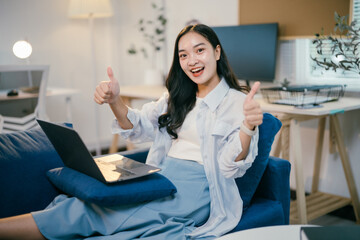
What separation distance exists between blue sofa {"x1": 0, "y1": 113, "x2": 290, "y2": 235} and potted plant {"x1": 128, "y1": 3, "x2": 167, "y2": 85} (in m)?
2.25

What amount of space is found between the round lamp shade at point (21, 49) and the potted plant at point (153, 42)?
0.93 meters

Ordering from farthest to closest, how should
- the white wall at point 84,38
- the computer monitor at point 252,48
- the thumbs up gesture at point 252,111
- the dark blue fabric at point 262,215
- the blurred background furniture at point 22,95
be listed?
the white wall at point 84,38, the blurred background furniture at point 22,95, the computer monitor at point 252,48, the dark blue fabric at point 262,215, the thumbs up gesture at point 252,111

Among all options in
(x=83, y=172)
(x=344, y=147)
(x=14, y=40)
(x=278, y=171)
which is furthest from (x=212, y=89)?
(x=14, y=40)

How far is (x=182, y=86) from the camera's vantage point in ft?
5.64

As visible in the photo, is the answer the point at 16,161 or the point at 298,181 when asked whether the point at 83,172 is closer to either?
the point at 16,161

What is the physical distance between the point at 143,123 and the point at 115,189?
47cm

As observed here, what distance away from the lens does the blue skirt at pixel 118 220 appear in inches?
50.2

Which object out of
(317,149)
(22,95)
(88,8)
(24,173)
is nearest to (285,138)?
(317,149)

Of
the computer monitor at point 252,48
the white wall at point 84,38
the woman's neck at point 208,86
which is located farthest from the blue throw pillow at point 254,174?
the white wall at point 84,38

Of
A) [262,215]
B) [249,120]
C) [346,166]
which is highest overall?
[249,120]

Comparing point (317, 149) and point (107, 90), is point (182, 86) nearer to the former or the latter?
point (107, 90)

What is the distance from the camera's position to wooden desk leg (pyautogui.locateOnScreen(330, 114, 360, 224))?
8.07 feet

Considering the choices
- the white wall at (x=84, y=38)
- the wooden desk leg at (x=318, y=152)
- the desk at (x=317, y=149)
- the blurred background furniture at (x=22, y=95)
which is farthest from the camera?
the white wall at (x=84, y=38)

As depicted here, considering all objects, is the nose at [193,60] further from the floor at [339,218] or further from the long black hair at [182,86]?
the floor at [339,218]
